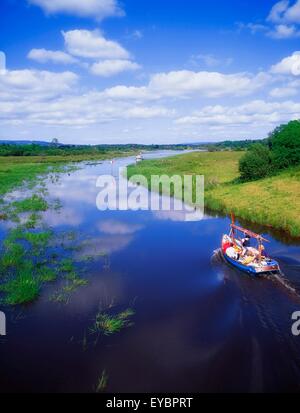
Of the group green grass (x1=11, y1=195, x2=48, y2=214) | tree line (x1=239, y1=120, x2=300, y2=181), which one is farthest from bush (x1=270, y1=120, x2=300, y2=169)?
green grass (x1=11, y1=195, x2=48, y2=214)

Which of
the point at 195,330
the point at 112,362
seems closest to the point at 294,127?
the point at 195,330

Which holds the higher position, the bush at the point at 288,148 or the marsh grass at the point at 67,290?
the bush at the point at 288,148

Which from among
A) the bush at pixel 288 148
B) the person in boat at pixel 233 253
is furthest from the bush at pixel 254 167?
the person in boat at pixel 233 253

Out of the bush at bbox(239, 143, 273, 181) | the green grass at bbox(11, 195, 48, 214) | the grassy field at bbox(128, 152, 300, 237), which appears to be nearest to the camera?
the grassy field at bbox(128, 152, 300, 237)

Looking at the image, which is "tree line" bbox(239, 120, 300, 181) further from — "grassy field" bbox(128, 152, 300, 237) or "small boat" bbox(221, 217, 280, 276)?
"small boat" bbox(221, 217, 280, 276)

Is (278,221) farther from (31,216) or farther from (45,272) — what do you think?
(31,216)

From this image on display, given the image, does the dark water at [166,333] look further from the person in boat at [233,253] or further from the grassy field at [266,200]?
the grassy field at [266,200]
